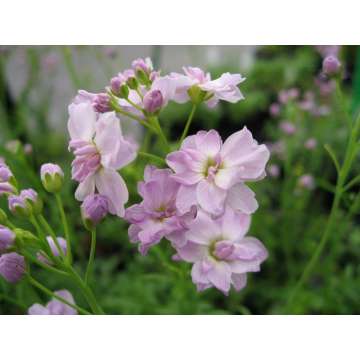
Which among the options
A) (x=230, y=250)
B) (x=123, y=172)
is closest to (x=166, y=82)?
(x=230, y=250)

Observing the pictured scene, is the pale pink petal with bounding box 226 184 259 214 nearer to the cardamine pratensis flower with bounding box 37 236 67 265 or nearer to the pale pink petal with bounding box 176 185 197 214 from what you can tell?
the pale pink petal with bounding box 176 185 197 214

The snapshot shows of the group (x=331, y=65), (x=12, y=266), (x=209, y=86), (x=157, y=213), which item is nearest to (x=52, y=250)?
(x=12, y=266)

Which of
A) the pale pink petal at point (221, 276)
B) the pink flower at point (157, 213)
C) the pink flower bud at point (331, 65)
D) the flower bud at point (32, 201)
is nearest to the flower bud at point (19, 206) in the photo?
the flower bud at point (32, 201)

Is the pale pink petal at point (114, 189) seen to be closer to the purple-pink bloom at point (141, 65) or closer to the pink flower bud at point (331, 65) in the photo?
the purple-pink bloom at point (141, 65)

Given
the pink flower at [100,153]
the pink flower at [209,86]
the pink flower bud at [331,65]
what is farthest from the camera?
the pink flower bud at [331,65]

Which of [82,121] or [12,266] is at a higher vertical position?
[82,121]

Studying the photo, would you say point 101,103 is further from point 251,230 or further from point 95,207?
point 251,230

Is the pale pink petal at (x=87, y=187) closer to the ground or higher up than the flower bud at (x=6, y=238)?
higher up
